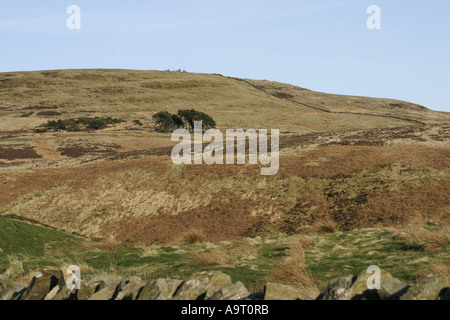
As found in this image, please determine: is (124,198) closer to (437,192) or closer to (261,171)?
(261,171)

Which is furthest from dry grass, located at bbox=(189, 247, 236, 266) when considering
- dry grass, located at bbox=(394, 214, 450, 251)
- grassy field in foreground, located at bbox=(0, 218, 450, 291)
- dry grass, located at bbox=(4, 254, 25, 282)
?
dry grass, located at bbox=(394, 214, 450, 251)

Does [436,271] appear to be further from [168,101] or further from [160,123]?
[168,101]

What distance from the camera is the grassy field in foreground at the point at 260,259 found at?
977 cm

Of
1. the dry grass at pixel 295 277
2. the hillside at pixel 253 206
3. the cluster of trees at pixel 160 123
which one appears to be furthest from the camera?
the cluster of trees at pixel 160 123

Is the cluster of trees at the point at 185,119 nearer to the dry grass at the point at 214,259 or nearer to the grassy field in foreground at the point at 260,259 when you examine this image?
the grassy field in foreground at the point at 260,259

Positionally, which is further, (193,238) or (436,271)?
(193,238)

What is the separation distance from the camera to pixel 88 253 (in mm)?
15102

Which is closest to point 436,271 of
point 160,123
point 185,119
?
point 185,119

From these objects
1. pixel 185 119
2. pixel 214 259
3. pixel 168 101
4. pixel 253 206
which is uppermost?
pixel 168 101

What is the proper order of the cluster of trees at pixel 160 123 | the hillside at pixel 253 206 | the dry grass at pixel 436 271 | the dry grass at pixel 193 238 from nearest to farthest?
the dry grass at pixel 436 271
the hillside at pixel 253 206
the dry grass at pixel 193 238
the cluster of trees at pixel 160 123

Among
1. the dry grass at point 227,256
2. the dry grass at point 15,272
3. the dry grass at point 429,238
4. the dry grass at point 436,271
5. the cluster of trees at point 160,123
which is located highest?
the cluster of trees at point 160,123

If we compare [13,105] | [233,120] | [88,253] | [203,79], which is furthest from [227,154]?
[203,79]

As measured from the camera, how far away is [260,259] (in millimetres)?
11984

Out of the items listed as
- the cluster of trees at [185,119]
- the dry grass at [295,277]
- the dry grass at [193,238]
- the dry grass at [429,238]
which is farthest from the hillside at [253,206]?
the cluster of trees at [185,119]
